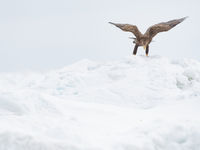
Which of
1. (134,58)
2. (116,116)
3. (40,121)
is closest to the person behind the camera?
(40,121)

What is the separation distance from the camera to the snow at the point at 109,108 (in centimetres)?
553

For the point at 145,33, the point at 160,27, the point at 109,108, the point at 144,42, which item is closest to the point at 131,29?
the point at 145,33

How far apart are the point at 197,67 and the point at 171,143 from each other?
4.86 metres

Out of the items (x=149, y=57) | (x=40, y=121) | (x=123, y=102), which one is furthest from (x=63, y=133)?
(x=149, y=57)

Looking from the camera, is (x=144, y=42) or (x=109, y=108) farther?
(x=144, y=42)

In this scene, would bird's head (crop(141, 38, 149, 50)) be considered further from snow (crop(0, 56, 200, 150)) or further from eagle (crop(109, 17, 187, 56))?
snow (crop(0, 56, 200, 150))

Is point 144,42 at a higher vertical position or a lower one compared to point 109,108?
higher

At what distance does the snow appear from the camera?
5.53m

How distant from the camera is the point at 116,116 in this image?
6.87 m

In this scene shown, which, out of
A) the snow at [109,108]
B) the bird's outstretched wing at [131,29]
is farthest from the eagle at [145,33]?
the snow at [109,108]

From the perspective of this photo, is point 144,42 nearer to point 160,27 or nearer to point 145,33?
point 145,33

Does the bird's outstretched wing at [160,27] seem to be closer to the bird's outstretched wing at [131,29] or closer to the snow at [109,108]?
the bird's outstretched wing at [131,29]

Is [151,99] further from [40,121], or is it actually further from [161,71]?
[40,121]

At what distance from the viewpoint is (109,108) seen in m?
7.40
